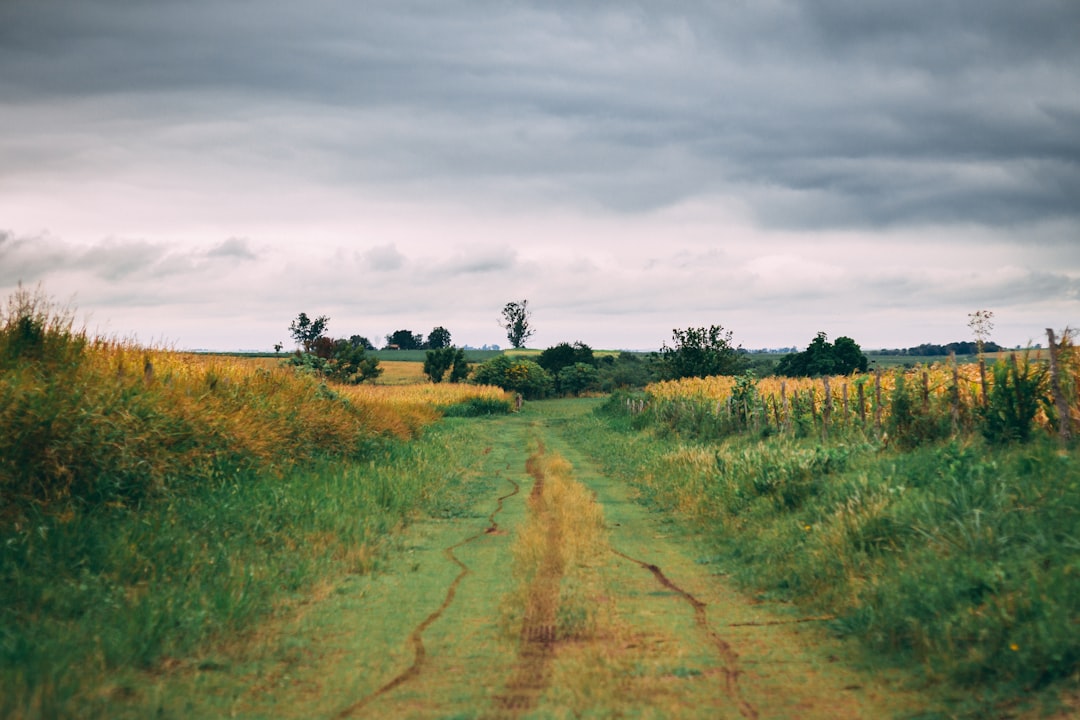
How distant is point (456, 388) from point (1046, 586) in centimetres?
5072

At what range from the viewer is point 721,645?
6.22 metres

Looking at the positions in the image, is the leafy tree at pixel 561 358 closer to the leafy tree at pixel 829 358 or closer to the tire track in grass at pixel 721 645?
the leafy tree at pixel 829 358

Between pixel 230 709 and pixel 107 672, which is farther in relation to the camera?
pixel 107 672

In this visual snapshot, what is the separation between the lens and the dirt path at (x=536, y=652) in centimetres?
494

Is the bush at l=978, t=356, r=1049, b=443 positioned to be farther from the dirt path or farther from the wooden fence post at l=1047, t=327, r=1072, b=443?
the dirt path

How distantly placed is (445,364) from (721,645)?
74253 millimetres

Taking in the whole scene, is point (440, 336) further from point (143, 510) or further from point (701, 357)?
point (143, 510)

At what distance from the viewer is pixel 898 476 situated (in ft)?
30.2

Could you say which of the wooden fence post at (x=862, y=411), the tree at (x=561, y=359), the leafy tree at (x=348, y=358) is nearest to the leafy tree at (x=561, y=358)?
the tree at (x=561, y=359)

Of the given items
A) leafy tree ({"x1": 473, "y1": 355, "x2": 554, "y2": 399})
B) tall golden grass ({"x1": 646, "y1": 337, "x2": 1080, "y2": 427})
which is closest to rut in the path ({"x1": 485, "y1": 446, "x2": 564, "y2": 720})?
tall golden grass ({"x1": 646, "y1": 337, "x2": 1080, "y2": 427})

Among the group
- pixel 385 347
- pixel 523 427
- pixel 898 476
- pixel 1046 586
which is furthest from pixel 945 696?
pixel 385 347

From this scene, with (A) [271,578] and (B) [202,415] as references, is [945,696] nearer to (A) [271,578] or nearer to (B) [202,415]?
(A) [271,578]

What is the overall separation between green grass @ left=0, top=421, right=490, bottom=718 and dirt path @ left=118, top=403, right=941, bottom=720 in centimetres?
40

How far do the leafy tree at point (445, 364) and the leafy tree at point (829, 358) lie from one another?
34.9 meters
